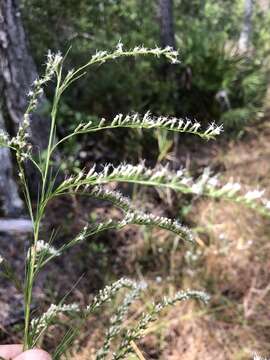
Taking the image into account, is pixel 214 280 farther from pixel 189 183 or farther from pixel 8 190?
pixel 189 183

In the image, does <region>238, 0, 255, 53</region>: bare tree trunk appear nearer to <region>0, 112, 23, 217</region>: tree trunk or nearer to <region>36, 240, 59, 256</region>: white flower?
<region>0, 112, 23, 217</region>: tree trunk

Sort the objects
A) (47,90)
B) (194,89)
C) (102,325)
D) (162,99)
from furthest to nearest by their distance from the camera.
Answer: (194,89) < (162,99) < (47,90) < (102,325)

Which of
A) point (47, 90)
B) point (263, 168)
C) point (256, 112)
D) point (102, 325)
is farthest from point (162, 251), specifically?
point (256, 112)

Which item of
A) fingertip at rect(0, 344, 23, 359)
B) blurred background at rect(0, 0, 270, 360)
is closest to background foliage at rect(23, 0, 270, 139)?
blurred background at rect(0, 0, 270, 360)

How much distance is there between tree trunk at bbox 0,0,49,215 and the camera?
3916 mm

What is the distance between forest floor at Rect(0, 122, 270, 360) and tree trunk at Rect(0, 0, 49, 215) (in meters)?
0.56

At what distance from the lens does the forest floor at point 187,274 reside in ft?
12.4

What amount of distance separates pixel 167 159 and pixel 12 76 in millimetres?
1789

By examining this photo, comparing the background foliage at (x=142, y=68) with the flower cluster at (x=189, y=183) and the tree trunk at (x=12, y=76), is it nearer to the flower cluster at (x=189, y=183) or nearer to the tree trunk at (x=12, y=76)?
the tree trunk at (x=12, y=76)

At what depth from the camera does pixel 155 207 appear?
4.80 metres

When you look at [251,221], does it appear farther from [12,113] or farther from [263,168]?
[12,113]

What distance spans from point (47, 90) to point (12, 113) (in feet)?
2.95

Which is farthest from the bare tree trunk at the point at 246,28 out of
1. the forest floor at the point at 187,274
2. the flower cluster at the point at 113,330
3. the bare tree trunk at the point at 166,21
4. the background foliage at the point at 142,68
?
the flower cluster at the point at 113,330

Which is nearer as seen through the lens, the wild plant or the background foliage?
the wild plant
